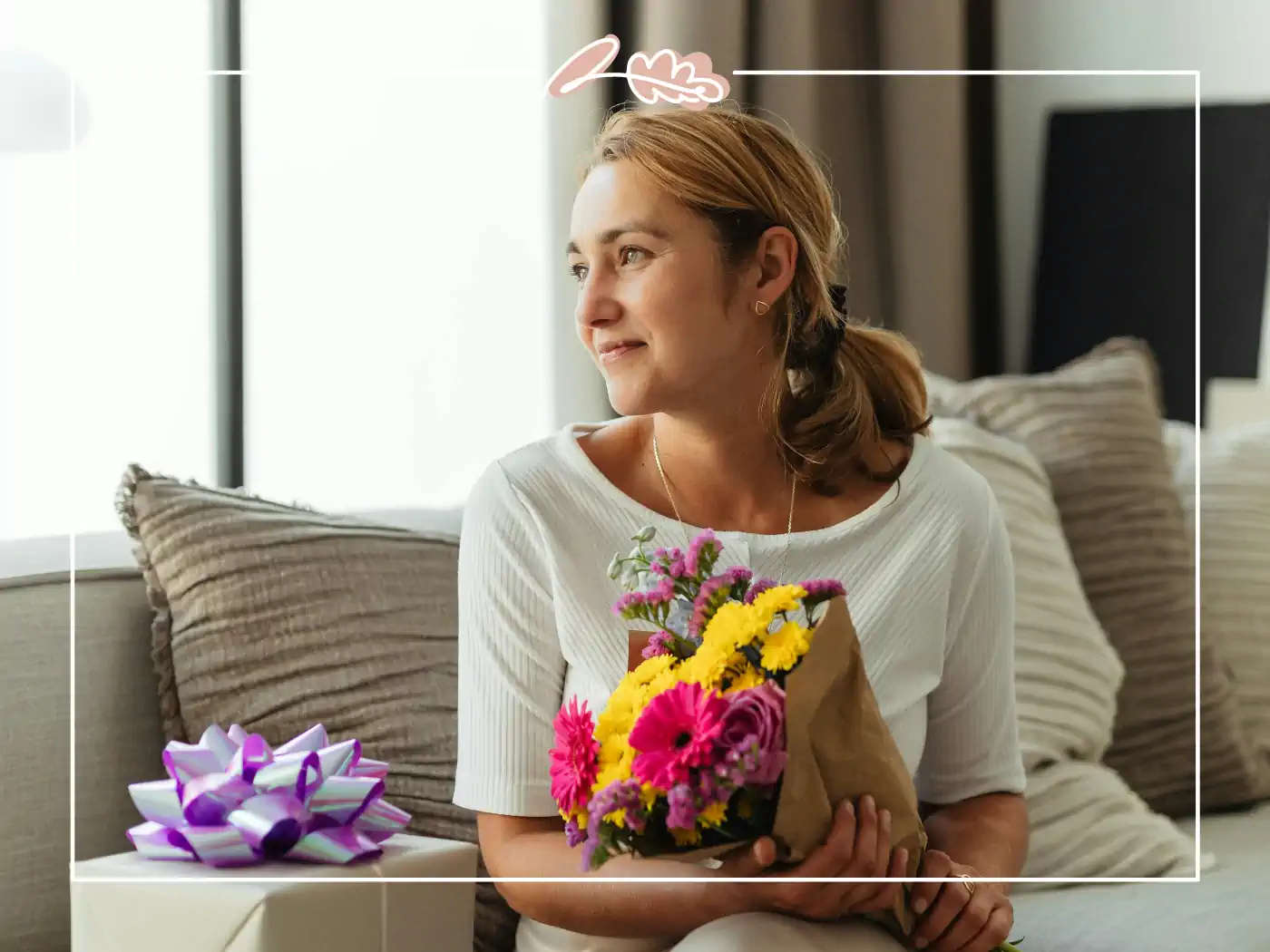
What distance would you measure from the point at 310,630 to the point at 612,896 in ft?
1.13

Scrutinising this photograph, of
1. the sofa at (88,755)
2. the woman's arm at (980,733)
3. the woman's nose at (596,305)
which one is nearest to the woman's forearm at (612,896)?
the sofa at (88,755)

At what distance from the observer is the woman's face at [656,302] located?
1.08m

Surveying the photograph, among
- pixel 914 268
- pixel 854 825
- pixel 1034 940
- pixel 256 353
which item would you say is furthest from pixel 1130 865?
pixel 256 353

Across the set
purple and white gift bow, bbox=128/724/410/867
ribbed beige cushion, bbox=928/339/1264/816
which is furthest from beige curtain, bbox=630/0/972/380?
purple and white gift bow, bbox=128/724/410/867

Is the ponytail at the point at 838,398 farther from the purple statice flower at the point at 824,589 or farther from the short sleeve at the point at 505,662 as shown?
the short sleeve at the point at 505,662

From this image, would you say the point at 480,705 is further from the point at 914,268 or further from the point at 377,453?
the point at 914,268

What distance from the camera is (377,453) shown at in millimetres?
1193

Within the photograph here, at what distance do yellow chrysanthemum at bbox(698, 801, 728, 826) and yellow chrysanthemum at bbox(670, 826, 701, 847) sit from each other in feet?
0.04

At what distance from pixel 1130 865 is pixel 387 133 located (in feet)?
3.06

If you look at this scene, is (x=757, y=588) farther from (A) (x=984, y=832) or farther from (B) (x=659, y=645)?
(A) (x=984, y=832)

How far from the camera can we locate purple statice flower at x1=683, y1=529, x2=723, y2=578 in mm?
1037

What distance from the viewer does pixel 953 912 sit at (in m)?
1.12

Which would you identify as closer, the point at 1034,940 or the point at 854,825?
the point at 854,825

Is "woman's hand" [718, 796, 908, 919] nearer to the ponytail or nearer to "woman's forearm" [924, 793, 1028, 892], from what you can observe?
"woman's forearm" [924, 793, 1028, 892]
